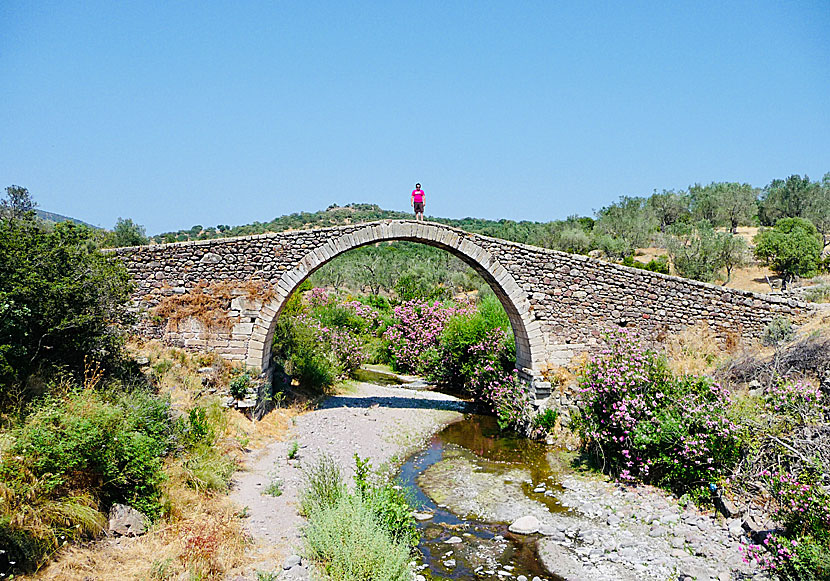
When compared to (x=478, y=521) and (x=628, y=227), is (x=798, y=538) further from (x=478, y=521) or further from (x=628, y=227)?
(x=628, y=227)

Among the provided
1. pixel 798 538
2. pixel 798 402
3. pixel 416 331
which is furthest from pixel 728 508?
pixel 416 331

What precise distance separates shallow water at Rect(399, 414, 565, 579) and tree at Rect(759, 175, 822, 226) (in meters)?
35.9

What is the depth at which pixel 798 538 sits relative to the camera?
6020mm

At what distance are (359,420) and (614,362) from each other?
6083 millimetres

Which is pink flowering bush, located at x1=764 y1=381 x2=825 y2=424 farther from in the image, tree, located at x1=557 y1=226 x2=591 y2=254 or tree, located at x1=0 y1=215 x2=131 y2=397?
tree, located at x1=557 y1=226 x2=591 y2=254

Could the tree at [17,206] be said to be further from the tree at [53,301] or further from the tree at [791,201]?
the tree at [791,201]

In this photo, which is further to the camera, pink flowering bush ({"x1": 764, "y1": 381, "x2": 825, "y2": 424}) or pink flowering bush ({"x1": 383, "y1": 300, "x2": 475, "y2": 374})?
pink flowering bush ({"x1": 383, "y1": 300, "x2": 475, "y2": 374})

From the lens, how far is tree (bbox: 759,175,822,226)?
128 ft

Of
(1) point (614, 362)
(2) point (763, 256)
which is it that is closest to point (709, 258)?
Answer: (2) point (763, 256)

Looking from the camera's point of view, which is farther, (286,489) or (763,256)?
(763,256)

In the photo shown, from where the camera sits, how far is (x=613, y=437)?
9.46 m

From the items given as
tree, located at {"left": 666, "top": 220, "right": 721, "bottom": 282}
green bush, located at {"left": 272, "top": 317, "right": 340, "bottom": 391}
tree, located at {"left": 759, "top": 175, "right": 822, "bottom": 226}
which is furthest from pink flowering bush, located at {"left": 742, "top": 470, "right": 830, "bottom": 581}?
tree, located at {"left": 759, "top": 175, "right": 822, "bottom": 226}

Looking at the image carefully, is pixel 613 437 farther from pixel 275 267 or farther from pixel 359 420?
pixel 275 267

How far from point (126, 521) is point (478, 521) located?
15.4 feet
